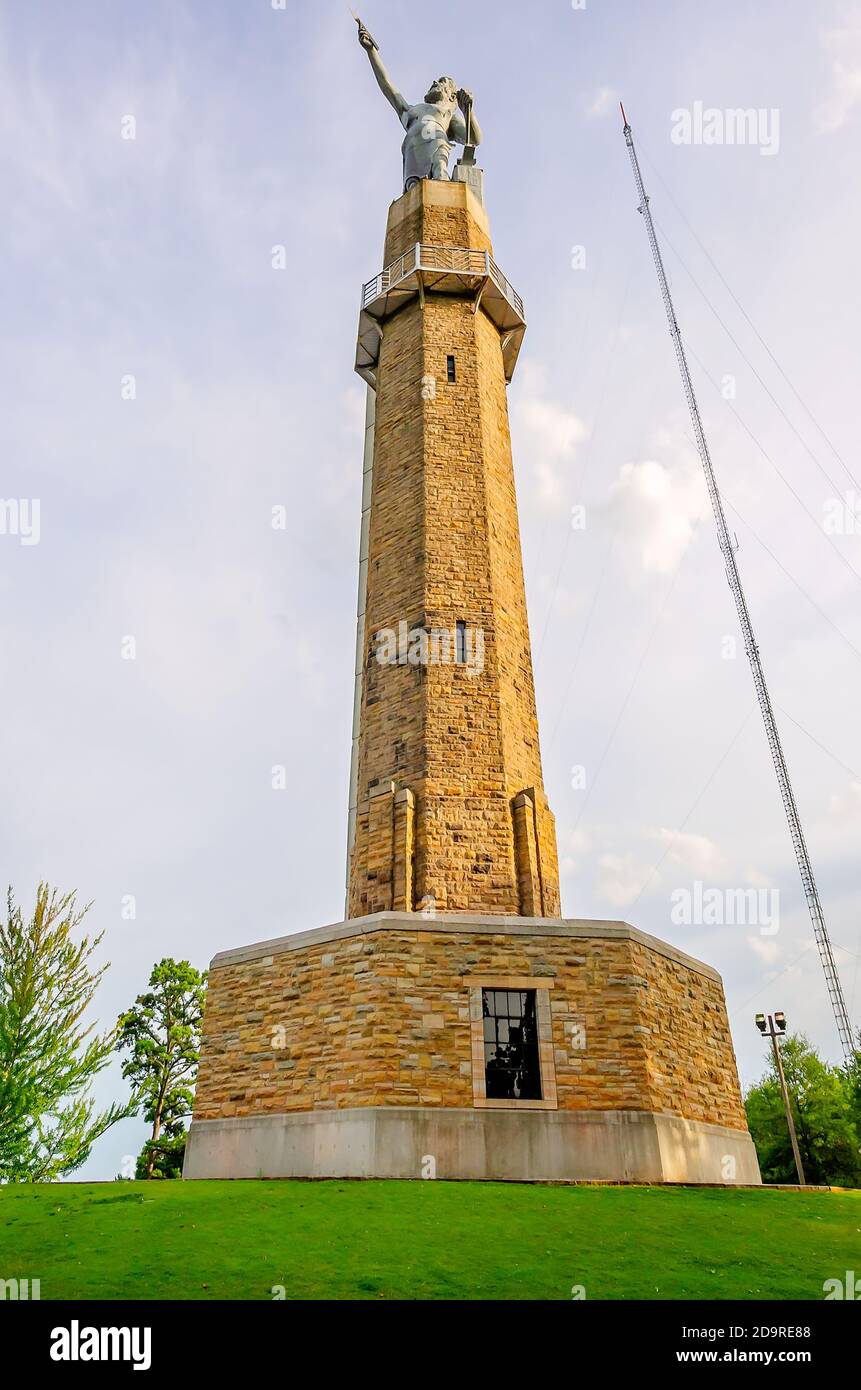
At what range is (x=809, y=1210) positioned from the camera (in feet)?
44.5

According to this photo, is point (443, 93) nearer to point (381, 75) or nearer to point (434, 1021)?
point (381, 75)

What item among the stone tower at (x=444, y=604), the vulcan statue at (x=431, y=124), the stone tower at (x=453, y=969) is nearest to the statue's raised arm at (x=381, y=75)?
the vulcan statue at (x=431, y=124)

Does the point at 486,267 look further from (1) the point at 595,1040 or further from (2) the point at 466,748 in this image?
(1) the point at 595,1040

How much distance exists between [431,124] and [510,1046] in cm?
3206

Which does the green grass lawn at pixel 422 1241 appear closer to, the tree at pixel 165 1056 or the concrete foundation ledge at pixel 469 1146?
the concrete foundation ledge at pixel 469 1146

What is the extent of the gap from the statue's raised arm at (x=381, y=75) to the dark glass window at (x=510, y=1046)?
33161mm

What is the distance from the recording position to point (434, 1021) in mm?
16125

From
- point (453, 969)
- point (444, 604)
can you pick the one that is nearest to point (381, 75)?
point (444, 604)

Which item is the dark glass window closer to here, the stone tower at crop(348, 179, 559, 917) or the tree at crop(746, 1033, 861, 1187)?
the stone tower at crop(348, 179, 559, 917)

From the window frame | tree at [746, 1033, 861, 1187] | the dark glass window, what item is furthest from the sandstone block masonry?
tree at [746, 1033, 861, 1187]

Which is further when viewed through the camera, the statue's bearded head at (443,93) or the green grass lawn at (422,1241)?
the statue's bearded head at (443,93)

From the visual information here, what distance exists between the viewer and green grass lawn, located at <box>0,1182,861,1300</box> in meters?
9.05

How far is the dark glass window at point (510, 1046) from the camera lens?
51.9ft

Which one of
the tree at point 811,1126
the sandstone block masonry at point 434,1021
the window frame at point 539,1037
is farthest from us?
the tree at point 811,1126
